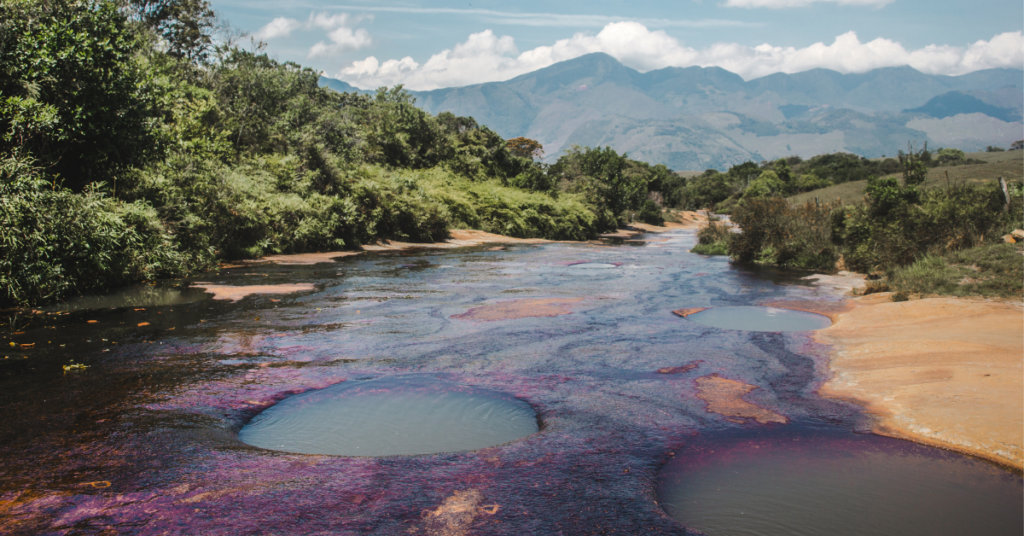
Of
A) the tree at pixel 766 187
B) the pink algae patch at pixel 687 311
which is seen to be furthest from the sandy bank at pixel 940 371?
the tree at pixel 766 187

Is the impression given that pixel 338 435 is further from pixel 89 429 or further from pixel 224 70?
pixel 224 70

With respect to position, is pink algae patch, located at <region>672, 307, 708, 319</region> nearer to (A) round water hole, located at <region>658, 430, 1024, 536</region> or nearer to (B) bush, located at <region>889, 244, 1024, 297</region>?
(B) bush, located at <region>889, 244, 1024, 297</region>

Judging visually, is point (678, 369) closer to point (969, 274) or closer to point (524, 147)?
point (969, 274)

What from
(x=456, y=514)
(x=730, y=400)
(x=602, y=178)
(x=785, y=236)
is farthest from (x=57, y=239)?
(x=602, y=178)

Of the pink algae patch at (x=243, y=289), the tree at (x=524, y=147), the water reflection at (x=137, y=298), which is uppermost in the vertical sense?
the tree at (x=524, y=147)

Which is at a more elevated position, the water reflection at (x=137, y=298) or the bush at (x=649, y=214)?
the water reflection at (x=137, y=298)

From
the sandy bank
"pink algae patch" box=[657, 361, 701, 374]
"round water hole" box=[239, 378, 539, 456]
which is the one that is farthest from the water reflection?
the sandy bank

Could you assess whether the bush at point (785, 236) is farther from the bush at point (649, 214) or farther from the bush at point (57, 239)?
the bush at point (649, 214)
